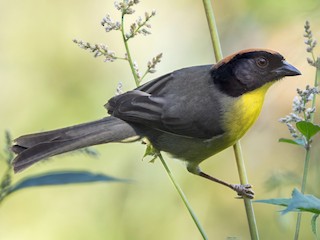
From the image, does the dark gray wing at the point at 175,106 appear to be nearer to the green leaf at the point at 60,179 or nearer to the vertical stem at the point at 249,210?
the vertical stem at the point at 249,210

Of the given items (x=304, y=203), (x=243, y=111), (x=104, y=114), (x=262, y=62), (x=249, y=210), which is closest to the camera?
(x=304, y=203)

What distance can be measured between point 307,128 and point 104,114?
329 cm

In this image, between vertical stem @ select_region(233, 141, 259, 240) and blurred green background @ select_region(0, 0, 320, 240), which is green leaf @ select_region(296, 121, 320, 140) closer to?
vertical stem @ select_region(233, 141, 259, 240)

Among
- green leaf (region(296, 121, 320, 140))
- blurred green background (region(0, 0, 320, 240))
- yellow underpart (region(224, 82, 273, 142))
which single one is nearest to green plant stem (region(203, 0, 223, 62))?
green leaf (region(296, 121, 320, 140))

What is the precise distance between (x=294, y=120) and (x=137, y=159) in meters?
2.98

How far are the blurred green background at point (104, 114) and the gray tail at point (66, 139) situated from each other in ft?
4.43

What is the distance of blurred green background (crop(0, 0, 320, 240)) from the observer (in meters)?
4.75

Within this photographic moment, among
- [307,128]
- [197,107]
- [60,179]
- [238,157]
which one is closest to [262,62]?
[197,107]

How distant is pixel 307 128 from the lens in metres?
1.96

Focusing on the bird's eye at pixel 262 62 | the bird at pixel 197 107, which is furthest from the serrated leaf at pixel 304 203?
the bird's eye at pixel 262 62

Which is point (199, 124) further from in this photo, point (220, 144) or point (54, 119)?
point (54, 119)

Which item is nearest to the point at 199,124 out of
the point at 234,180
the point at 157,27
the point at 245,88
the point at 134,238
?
the point at 245,88

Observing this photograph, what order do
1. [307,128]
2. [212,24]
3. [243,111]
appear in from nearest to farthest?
[307,128] → [212,24] → [243,111]

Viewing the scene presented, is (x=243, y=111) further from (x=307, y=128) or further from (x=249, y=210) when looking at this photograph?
(x=307, y=128)
